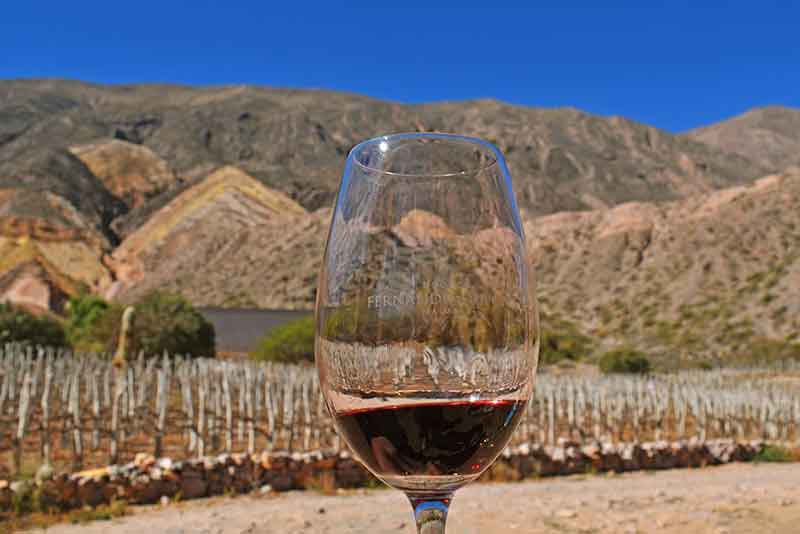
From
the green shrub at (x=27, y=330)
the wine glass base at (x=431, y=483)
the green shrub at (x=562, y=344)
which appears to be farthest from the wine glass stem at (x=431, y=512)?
the green shrub at (x=562, y=344)

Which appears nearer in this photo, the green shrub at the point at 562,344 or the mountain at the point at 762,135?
the green shrub at the point at 562,344

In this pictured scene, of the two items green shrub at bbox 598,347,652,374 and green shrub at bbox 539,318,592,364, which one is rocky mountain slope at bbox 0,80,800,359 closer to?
green shrub at bbox 539,318,592,364

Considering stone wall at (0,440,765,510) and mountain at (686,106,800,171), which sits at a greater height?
mountain at (686,106,800,171)

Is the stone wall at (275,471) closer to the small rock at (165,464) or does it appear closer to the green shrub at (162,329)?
the small rock at (165,464)

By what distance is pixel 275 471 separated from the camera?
10172 millimetres

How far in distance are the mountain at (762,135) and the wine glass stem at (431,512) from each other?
127222 mm

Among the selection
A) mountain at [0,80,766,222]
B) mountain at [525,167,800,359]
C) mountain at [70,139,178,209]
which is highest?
mountain at [0,80,766,222]

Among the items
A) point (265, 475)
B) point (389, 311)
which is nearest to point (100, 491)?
point (265, 475)

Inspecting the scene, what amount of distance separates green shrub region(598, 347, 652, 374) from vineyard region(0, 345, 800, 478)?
8545 millimetres

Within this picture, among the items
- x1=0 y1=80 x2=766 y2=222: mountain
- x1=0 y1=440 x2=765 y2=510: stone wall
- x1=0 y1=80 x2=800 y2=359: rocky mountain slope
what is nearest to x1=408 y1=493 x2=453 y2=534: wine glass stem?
x1=0 y1=440 x2=765 y2=510: stone wall

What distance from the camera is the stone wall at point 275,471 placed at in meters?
8.70

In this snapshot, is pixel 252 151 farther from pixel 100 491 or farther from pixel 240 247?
pixel 100 491

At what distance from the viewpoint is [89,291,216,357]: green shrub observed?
2406 cm

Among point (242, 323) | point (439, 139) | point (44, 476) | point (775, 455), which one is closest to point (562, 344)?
point (775, 455)
